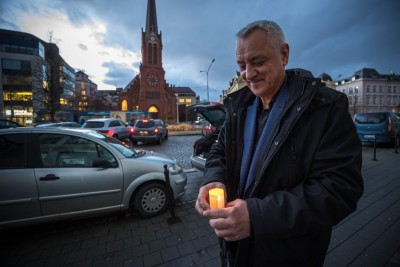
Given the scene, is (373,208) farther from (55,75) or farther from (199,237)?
(55,75)

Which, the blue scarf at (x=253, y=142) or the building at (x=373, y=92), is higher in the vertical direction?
the building at (x=373, y=92)

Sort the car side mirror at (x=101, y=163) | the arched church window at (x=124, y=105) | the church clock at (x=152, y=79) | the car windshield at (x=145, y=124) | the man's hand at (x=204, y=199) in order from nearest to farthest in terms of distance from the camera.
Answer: the man's hand at (x=204, y=199) < the car side mirror at (x=101, y=163) < the car windshield at (x=145, y=124) < the church clock at (x=152, y=79) < the arched church window at (x=124, y=105)

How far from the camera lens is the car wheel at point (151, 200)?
352 centimetres

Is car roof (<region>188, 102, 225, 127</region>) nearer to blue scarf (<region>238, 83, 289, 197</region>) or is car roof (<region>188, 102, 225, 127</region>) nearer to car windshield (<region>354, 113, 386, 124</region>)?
blue scarf (<region>238, 83, 289, 197</region>)

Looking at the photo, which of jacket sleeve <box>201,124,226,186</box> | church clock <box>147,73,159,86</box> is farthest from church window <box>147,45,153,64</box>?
jacket sleeve <box>201,124,226,186</box>

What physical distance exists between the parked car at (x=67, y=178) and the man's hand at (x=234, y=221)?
2819mm

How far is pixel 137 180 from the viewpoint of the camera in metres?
3.48

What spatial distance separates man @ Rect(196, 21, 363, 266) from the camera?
36.9 inches

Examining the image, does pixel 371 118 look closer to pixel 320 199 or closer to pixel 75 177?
pixel 320 199

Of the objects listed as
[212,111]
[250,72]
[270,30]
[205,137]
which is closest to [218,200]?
[250,72]

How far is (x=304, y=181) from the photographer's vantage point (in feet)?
3.48

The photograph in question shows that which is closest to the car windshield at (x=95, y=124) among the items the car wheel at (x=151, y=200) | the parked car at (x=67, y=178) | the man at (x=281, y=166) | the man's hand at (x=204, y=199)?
the parked car at (x=67, y=178)

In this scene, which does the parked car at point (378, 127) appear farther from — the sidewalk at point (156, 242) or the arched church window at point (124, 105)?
the arched church window at point (124, 105)

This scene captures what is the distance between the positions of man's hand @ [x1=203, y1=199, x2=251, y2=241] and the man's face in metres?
0.82
